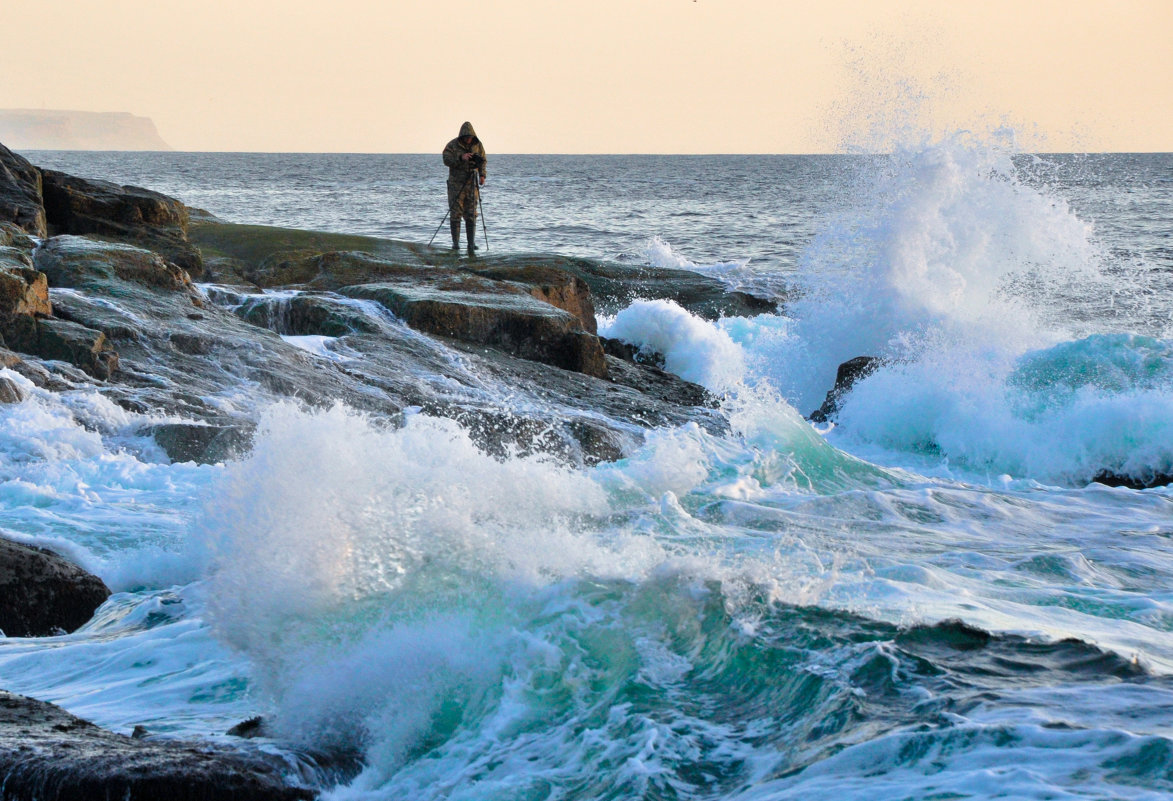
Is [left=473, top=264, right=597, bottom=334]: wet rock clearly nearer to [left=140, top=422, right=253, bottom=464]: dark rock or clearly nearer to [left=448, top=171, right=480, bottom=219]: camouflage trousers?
[left=448, top=171, right=480, bottom=219]: camouflage trousers

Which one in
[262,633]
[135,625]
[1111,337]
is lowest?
[135,625]

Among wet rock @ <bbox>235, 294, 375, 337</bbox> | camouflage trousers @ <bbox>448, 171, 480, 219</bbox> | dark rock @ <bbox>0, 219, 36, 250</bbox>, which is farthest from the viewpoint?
camouflage trousers @ <bbox>448, 171, 480, 219</bbox>

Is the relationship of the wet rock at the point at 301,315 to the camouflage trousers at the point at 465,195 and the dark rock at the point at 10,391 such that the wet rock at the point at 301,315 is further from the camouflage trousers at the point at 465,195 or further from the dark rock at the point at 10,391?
the camouflage trousers at the point at 465,195

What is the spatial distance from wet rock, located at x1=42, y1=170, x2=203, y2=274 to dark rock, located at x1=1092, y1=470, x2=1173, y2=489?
9811mm

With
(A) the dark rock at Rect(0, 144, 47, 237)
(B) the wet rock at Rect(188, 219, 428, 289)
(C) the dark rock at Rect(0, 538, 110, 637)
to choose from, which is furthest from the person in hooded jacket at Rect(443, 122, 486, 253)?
(C) the dark rock at Rect(0, 538, 110, 637)

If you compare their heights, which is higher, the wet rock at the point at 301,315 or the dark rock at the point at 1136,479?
the wet rock at the point at 301,315

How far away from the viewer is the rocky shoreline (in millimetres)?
7508

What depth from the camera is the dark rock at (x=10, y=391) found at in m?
6.92

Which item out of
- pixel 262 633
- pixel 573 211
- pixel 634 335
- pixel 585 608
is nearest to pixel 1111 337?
pixel 634 335

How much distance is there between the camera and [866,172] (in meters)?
13.8

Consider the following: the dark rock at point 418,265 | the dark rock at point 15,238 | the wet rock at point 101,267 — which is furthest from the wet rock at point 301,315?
the dark rock at point 15,238

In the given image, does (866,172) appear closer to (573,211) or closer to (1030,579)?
(1030,579)

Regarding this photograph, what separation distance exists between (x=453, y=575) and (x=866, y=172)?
11261mm

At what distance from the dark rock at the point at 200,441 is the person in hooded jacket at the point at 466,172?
295 inches
